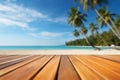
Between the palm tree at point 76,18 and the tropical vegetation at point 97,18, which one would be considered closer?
the tropical vegetation at point 97,18

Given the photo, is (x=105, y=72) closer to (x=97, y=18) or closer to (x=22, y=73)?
(x=22, y=73)

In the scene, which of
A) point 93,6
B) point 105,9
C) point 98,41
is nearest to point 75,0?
point 93,6

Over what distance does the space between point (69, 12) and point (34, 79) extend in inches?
1188

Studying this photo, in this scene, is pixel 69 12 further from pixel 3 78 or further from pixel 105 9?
pixel 3 78


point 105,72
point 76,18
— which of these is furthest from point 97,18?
point 105,72

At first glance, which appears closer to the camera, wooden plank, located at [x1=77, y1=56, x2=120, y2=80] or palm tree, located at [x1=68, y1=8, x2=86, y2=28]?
wooden plank, located at [x1=77, y1=56, x2=120, y2=80]

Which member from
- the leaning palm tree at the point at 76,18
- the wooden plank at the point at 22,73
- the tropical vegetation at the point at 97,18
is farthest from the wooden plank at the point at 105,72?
the leaning palm tree at the point at 76,18

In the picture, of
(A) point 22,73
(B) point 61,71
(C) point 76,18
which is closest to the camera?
(A) point 22,73

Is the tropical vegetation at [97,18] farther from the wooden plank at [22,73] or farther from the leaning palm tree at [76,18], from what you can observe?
the wooden plank at [22,73]

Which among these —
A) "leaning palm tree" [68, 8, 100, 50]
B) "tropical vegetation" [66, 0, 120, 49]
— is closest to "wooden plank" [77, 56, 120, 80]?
"tropical vegetation" [66, 0, 120, 49]

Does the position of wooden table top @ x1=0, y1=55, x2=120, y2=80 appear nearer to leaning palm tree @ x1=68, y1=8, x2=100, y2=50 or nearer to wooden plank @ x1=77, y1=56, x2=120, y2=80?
wooden plank @ x1=77, y1=56, x2=120, y2=80

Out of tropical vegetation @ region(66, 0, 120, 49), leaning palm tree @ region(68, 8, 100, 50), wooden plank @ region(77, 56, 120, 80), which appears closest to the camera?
wooden plank @ region(77, 56, 120, 80)

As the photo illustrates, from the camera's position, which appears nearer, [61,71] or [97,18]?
[61,71]

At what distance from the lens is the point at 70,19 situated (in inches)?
1177
